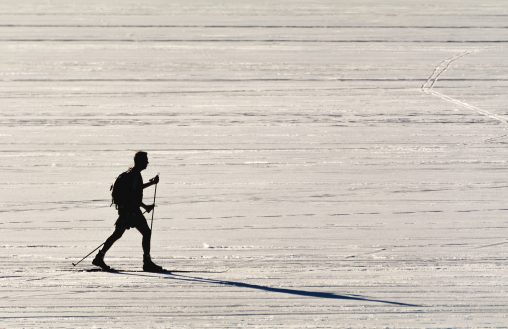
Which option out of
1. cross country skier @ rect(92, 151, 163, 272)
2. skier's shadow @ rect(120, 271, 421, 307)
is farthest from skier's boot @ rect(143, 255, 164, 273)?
skier's shadow @ rect(120, 271, 421, 307)

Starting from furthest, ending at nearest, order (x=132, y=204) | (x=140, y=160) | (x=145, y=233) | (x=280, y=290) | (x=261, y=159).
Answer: (x=261, y=159)
(x=145, y=233)
(x=132, y=204)
(x=140, y=160)
(x=280, y=290)

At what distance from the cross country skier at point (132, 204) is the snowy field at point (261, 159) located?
8.3 inches

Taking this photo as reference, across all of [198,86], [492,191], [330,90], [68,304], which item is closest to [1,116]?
[198,86]

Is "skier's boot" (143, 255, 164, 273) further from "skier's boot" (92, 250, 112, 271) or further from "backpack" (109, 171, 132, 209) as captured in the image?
"backpack" (109, 171, 132, 209)

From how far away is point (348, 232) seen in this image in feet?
37.0

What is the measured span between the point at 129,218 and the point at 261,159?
4817 millimetres

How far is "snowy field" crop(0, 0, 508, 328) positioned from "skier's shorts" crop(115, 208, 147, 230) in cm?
42

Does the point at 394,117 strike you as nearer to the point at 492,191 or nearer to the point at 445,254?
the point at 492,191

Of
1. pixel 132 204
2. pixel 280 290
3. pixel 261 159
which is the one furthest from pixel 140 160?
pixel 261 159

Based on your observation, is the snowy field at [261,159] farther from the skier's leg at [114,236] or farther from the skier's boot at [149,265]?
the skier's leg at [114,236]

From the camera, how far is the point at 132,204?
9648mm

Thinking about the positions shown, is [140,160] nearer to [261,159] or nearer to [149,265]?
[149,265]

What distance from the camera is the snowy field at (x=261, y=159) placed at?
9008mm

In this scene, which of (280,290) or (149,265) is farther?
(149,265)
